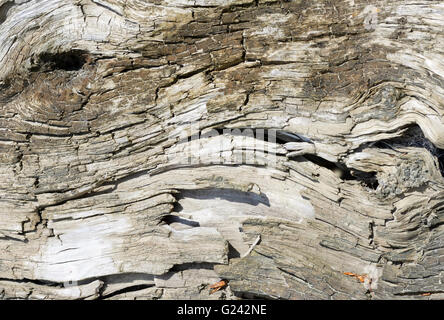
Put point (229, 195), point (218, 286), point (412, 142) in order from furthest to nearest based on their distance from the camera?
point (218, 286) → point (229, 195) → point (412, 142)

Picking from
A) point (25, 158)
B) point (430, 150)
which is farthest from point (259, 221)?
point (25, 158)

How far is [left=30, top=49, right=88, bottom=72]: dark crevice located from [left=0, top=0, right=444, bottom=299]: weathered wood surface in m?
0.02

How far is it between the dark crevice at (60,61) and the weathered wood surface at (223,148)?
0.06ft

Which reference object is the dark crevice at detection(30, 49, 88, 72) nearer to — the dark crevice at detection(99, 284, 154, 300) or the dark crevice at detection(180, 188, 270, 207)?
the dark crevice at detection(180, 188, 270, 207)

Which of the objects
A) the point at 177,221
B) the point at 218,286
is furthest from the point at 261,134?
the point at 218,286

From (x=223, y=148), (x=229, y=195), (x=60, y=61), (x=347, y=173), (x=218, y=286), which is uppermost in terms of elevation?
(x=60, y=61)

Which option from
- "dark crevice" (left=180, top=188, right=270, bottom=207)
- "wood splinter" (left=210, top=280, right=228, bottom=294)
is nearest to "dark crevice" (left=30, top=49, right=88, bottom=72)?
"dark crevice" (left=180, top=188, right=270, bottom=207)

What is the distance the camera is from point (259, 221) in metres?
4.52

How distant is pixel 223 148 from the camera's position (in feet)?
14.6

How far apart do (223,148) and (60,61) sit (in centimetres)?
186

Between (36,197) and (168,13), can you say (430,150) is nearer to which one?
(168,13)

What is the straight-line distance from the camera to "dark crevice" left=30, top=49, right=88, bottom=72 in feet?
15.0

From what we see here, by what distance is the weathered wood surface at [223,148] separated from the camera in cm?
411

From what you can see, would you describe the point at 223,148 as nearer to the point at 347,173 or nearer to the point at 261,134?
the point at 261,134
